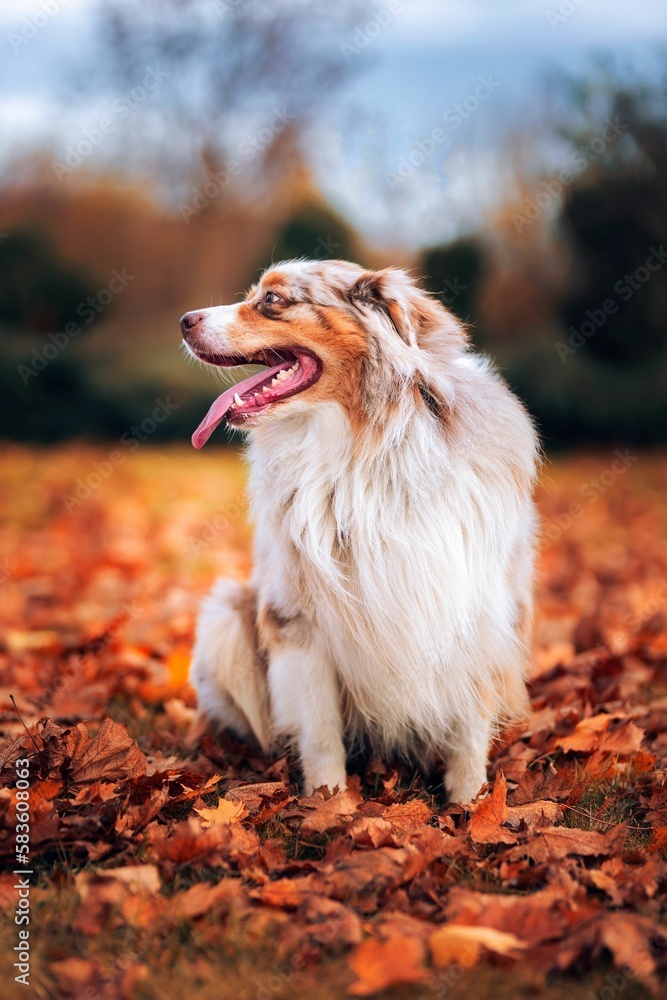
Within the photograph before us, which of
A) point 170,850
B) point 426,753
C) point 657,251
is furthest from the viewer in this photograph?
point 657,251

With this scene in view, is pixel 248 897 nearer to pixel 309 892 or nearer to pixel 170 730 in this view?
pixel 309 892

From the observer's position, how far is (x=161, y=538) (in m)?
8.17

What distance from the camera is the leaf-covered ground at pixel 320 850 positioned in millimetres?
2027

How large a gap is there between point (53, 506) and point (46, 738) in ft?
21.9

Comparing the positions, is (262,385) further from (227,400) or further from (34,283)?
(34,283)

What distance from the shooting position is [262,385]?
3.19 m

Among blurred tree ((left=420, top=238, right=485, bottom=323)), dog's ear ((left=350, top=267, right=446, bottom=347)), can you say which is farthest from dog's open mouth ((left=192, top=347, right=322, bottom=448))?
blurred tree ((left=420, top=238, right=485, bottom=323))

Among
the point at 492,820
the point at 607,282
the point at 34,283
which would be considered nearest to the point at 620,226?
the point at 607,282

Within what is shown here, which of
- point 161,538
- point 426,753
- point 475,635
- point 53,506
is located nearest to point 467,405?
point 475,635

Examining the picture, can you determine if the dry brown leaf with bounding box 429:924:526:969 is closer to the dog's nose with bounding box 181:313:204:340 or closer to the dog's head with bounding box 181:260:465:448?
the dog's head with bounding box 181:260:465:448

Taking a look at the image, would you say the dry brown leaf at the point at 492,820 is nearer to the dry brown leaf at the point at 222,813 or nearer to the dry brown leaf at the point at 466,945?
the dry brown leaf at the point at 466,945

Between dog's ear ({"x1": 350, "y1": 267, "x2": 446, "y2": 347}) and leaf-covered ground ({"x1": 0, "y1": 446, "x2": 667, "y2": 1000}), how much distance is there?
1.56 m

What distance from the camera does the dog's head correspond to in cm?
308

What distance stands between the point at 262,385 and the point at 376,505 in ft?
1.96
